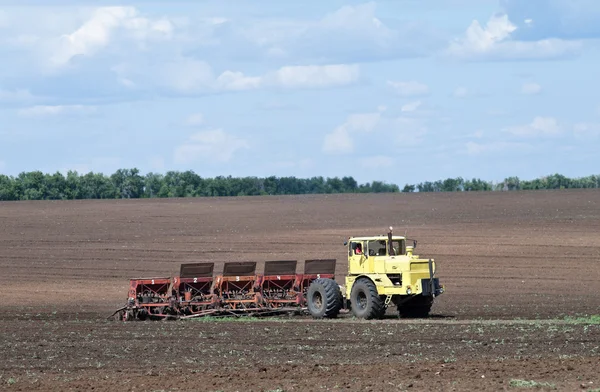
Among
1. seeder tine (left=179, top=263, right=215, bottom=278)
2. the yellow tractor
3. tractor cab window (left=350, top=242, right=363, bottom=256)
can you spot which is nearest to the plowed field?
the yellow tractor

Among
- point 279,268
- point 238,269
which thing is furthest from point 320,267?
point 238,269

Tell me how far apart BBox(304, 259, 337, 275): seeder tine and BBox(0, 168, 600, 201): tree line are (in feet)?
209

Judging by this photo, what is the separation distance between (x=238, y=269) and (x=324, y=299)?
363cm

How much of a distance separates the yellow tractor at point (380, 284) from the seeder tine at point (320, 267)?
1.92 metres

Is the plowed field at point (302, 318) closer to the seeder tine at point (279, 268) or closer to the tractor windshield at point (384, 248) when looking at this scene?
the tractor windshield at point (384, 248)

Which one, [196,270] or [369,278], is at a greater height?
[196,270]

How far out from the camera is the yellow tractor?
3162 centimetres

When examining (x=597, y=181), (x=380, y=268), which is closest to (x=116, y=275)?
(x=380, y=268)

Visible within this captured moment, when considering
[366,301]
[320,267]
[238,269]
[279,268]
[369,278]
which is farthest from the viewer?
[320,267]

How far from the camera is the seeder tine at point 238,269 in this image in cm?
3484

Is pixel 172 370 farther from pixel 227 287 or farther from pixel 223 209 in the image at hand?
pixel 223 209

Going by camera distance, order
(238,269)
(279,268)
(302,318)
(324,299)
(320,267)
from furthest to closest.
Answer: (320,267), (238,269), (279,268), (302,318), (324,299)

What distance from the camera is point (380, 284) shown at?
32.0 metres

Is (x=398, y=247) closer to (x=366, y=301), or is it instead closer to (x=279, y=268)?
(x=366, y=301)
